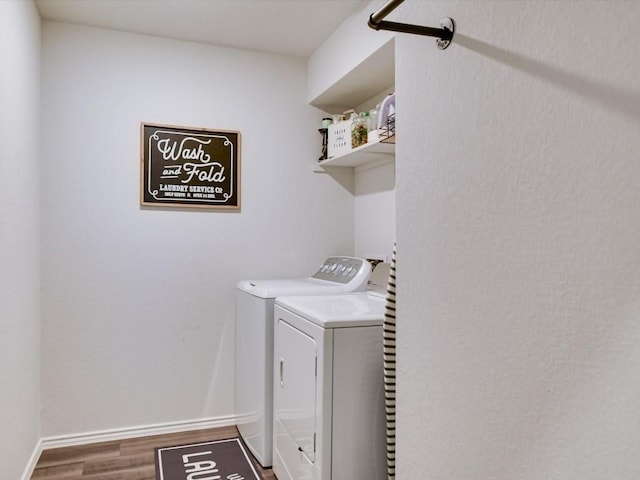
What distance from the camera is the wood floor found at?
2.24 meters

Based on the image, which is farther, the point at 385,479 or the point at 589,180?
the point at 385,479

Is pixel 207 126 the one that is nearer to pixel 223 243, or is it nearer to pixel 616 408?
pixel 223 243

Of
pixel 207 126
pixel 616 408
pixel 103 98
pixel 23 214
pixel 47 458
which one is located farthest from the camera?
pixel 207 126

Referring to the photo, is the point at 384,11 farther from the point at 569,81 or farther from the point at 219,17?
the point at 219,17

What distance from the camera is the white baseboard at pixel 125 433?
98.4 inches

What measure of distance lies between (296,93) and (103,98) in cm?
113

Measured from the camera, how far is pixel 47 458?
2406 mm

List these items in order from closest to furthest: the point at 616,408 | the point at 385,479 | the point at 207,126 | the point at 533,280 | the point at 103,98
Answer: the point at 616,408 < the point at 533,280 < the point at 385,479 < the point at 103,98 < the point at 207,126

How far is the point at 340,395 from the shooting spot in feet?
5.51

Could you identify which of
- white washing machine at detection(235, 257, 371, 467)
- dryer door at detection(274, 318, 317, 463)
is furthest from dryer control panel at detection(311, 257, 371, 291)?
dryer door at detection(274, 318, 317, 463)

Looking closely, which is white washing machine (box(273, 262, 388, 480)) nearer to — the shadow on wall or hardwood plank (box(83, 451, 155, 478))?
hardwood plank (box(83, 451, 155, 478))

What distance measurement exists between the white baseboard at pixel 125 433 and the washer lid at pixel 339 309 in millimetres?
1097

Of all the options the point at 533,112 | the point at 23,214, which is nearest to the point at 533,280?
the point at 533,112

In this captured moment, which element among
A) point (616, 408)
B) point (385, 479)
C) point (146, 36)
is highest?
point (146, 36)
